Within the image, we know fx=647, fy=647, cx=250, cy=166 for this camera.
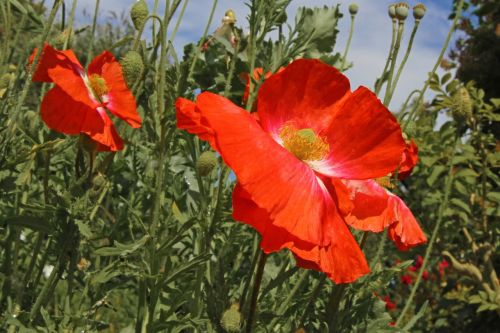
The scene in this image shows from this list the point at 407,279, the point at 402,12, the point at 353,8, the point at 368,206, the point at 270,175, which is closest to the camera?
the point at 270,175

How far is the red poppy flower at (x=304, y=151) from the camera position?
880 mm

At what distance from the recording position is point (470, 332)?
3.72m

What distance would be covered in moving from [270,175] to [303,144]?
0.18 meters

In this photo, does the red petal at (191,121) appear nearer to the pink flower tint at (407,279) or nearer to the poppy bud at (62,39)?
the poppy bud at (62,39)

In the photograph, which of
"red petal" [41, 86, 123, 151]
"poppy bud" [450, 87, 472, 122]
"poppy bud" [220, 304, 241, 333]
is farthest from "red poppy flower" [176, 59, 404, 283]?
"poppy bud" [450, 87, 472, 122]

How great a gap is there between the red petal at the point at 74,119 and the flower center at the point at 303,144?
36cm

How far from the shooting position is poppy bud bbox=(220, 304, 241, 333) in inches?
40.4

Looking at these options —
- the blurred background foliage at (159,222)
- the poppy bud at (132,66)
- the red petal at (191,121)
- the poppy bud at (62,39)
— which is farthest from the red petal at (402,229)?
the poppy bud at (62,39)

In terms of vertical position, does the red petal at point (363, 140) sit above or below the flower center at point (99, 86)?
below

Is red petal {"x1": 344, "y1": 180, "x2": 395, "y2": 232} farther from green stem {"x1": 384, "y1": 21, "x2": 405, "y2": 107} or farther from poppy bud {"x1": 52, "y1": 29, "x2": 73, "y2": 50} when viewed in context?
poppy bud {"x1": 52, "y1": 29, "x2": 73, "y2": 50}

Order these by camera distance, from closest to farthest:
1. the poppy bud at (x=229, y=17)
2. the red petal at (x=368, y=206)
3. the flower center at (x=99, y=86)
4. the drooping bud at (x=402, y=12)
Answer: the red petal at (x=368, y=206) → the flower center at (x=99, y=86) → the drooping bud at (x=402, y=12) → the poppy bud at (x=229, y=17)

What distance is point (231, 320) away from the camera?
3.37ft

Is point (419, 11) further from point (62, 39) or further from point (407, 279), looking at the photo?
point (407, 279)

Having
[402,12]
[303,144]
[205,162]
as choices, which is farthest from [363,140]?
[402,12]
